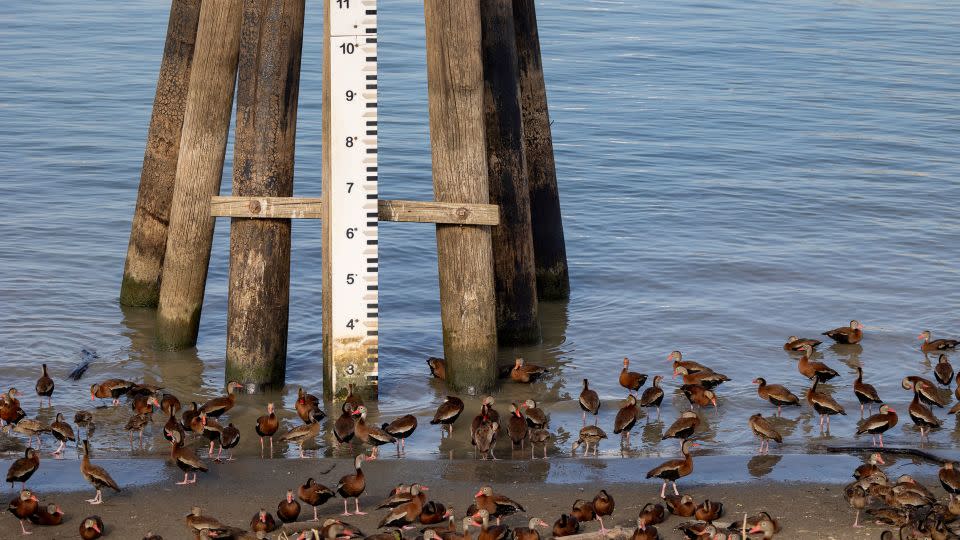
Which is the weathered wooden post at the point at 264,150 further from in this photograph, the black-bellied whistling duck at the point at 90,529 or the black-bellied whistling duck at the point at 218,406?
the black-bellied whistling duck at the point at 90,529

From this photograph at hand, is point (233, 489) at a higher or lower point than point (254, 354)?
lower

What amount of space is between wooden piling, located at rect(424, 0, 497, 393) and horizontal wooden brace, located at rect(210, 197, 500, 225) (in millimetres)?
136

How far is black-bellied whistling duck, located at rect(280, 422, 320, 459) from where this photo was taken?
37.6 feet

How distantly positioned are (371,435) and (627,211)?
35.8 feet

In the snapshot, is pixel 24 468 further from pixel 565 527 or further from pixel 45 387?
pixel 565 527

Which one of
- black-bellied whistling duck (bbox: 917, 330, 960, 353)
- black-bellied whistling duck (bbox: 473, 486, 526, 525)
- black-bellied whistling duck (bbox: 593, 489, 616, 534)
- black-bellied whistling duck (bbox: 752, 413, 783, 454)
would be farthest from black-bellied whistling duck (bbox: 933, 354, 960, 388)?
black-bellied whistling duck (bbox: 473, 486, 526, 525)

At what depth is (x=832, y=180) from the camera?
23281mm

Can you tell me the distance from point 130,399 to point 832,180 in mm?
14200

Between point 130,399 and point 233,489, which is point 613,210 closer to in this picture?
point 130,399

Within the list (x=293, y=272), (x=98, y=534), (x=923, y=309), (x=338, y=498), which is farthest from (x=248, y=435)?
(x=923, y=309)

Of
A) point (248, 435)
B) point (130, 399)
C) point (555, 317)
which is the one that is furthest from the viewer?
point (555, 317)

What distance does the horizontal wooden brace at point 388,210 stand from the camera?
12141 millimetres

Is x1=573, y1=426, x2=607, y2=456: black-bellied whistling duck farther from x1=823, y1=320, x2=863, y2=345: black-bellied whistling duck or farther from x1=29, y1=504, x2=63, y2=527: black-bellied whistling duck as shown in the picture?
x1=823, y1=320, x2=863, y2=345: black-bellied whistling duck

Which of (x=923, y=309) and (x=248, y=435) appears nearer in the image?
(x=248, y=435)
